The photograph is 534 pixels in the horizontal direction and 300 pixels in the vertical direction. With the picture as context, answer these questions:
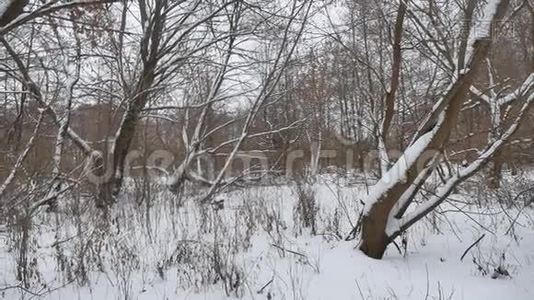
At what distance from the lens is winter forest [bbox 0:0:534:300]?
384 cm

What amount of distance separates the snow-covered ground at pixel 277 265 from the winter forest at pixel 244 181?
0.08 feet

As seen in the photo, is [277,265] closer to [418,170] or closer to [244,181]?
[418,170]

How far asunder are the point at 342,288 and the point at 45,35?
5222mm

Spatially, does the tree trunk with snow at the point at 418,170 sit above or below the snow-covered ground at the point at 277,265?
above

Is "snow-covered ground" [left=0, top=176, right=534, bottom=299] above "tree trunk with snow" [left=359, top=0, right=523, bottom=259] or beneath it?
beneath

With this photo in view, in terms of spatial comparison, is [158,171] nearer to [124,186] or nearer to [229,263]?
[124,186]

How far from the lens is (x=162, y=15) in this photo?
8.73 meters

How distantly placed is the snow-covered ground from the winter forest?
24 mm

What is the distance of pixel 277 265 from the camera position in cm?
426

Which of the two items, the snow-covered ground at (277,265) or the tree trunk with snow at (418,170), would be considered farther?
the tree trunk with snow at (418,170)

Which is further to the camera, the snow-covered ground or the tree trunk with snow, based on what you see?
the tree trunk with snow

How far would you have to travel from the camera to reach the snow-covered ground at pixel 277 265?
11.7ft

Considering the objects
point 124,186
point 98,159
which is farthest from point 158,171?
point 98,159

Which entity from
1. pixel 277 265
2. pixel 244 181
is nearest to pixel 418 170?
pixel 277 265
